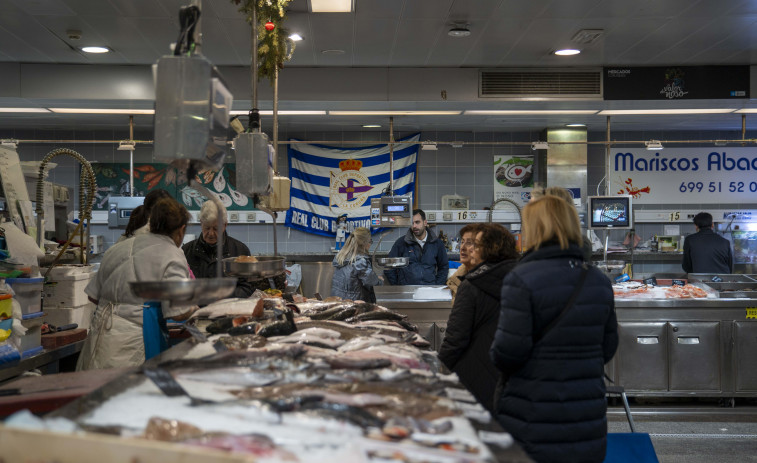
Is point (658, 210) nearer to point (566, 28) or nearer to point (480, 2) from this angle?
point (566, 28)

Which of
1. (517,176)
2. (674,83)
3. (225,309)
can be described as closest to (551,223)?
(225,309)

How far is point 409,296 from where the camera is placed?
5.82m

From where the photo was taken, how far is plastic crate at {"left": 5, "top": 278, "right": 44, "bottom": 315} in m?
3.18

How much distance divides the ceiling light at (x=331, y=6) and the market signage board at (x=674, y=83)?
11.6 feet

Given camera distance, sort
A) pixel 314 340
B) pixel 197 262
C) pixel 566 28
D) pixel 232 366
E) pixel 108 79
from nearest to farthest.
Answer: pixel 232 366
pixel 314 340
pixel 197 262
pixel 566 28
pixel 108 79

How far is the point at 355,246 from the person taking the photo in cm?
698

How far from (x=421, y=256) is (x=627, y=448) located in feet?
15.0

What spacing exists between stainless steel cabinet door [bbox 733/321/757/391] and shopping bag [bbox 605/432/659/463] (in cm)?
315

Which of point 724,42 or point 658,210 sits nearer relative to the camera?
point 724,42

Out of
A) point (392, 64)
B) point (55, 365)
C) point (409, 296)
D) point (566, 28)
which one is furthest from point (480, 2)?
point (55, 365)

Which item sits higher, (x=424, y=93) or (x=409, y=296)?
(x=424, y=93)

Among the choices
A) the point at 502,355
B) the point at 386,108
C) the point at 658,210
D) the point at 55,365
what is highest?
the point at 386,108

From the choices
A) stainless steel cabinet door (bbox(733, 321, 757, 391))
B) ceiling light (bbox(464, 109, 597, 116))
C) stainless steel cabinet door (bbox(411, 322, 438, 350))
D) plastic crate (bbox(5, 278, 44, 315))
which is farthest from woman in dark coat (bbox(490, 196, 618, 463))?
ceiling light (bbox(464, 109, 597, 116))

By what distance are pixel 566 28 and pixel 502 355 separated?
182 inches
